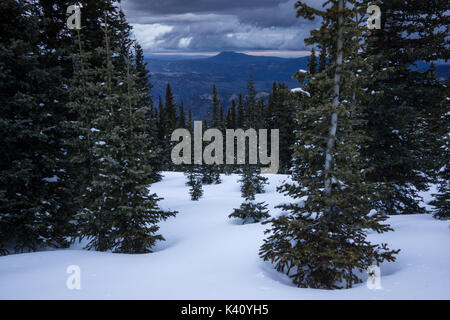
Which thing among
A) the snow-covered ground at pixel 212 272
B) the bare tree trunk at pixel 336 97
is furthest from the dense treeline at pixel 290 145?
the snow-covered ground at pixel 212 272

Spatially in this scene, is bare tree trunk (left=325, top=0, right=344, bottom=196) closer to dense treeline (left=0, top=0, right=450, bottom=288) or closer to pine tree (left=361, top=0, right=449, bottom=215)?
dense treeline (left=0, top=0, right=450, bottom=288)

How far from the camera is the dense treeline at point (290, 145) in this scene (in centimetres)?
570

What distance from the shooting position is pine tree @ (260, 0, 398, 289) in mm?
5449

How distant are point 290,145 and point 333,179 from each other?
3.39 meters

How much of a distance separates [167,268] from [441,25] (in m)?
14.9

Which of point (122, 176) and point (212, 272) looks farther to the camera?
point (122, 176)

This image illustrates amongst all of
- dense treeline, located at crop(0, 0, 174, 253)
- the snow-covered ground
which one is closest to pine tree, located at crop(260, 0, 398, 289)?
the snow-covered ground

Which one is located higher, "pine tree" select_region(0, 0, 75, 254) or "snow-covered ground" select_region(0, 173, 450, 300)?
"pine tree" select_region(0, 0, 75, 254)

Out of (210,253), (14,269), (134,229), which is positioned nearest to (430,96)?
(210,253)

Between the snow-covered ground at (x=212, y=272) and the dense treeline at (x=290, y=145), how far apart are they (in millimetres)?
604

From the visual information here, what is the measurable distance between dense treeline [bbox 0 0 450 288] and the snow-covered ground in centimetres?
60

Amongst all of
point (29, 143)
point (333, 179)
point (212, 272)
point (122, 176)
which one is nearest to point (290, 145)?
point (333, 179)

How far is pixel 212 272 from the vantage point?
650 centimetres

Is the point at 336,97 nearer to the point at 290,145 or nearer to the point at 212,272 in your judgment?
the point at 290,145
